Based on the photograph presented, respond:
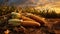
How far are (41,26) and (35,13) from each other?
0.19 metres

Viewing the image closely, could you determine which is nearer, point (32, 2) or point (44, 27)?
point (44, 27)

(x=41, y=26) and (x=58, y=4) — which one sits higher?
(x=58, y=4)

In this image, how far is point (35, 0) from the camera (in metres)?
2.38

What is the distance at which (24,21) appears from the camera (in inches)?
87.3

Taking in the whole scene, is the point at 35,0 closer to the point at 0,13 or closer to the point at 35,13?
the point at 35,13

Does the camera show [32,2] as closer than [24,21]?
No

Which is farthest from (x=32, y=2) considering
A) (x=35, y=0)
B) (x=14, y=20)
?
(x=14, y=20)

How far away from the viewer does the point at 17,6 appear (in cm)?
234

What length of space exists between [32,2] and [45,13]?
229 mm

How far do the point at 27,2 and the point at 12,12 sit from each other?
9.3 inches

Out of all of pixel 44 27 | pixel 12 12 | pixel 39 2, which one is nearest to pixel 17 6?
pixel 12 12

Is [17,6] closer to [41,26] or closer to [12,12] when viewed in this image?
[12,12]

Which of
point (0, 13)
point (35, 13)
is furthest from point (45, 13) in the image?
point (0, 13)

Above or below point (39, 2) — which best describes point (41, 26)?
below
